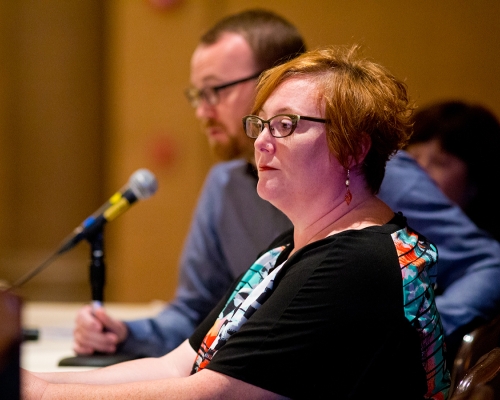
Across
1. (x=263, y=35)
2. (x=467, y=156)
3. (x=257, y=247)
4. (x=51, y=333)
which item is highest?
(x=263, y=35)

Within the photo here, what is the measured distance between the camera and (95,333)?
196 cm

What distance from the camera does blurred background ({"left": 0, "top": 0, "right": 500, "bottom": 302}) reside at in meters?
3.61

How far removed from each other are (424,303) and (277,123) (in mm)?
432

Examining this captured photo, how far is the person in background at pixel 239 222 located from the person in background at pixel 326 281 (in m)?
0.55

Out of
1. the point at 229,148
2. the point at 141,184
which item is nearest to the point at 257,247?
the point at 229,148

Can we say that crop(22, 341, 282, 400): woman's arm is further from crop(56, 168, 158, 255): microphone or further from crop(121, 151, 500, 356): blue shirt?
crop(121, 151, 500, 356): blue shirt

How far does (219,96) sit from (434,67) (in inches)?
67.7

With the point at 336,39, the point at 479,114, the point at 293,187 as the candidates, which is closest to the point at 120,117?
the point at 336,39

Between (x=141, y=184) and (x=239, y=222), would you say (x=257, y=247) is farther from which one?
(x=141, y=184)

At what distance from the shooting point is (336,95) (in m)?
1.30

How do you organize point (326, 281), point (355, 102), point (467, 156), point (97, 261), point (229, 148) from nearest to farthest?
1. point (326, 281)
2. point (355, 102)
3. point (97, 261)
4. point (229, 148)
5. point (467, 156)

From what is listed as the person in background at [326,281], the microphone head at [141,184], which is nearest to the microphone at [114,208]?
the microphone head at [141,184]

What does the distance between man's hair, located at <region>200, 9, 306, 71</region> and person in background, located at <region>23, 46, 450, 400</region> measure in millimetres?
840

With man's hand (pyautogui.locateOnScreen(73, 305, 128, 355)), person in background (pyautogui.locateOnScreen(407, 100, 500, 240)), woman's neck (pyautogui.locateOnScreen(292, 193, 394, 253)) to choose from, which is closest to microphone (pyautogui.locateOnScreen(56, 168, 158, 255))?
man's hand (pyautogui.locateOnScreen(73, 305, 128, 355))
